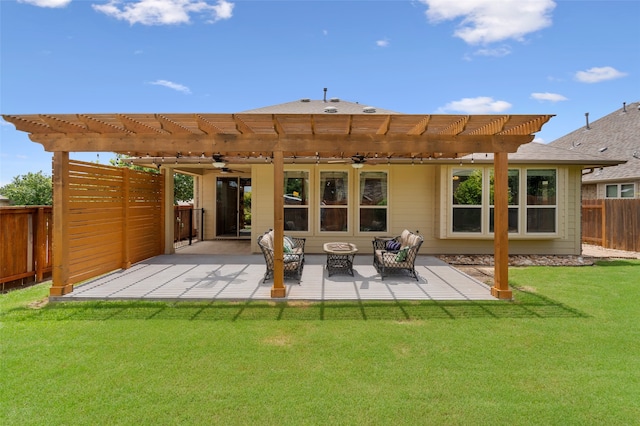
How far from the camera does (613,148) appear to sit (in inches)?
625

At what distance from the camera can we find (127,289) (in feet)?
18.3

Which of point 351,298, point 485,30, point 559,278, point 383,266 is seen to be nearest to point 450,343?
point 351,298

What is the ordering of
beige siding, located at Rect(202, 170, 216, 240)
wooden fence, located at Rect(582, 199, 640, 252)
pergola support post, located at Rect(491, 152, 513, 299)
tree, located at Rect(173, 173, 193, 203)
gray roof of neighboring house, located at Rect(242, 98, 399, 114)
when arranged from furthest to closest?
1. tree, located at Rect(173, 173, 193, 203)
2. beige siding, located at Rect(202, 170, 216, 240)
3. gray roof of neighboring house, located at Rect(242, 98, 399, 114)
4. wooden fence, located at Rect(582, 199, 640, 252)
5. pergola support post, located at Rect(491, 152, 513, 299)

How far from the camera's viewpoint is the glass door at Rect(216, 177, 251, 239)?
40.7 ft

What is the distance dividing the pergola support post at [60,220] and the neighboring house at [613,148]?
Answer: 14823mm

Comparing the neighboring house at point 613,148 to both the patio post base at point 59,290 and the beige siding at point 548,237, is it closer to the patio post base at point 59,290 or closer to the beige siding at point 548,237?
the beige siding at point 548,237

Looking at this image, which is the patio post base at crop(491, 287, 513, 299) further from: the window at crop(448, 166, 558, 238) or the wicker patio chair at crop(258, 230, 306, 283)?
the window at crop(448, 166, 558, 238)

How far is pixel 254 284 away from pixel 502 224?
4409 millimetres

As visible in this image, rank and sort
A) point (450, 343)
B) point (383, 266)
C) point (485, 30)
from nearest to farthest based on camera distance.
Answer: point (450, 343) → point (383, 266) → point (485, 30)

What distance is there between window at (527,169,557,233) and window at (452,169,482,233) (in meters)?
1.36

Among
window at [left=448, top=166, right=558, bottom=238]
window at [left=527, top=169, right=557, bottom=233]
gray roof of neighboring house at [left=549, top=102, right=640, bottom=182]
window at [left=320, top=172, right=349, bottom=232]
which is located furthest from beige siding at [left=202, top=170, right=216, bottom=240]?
gray roof of neighboring house at [left=549, top=102, right=640, bottom=182]

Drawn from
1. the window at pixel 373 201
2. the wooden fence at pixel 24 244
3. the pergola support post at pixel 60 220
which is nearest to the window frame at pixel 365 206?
the window at pixel 373 201

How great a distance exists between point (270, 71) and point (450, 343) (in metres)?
11.9

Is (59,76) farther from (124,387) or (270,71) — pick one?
(124,387)
